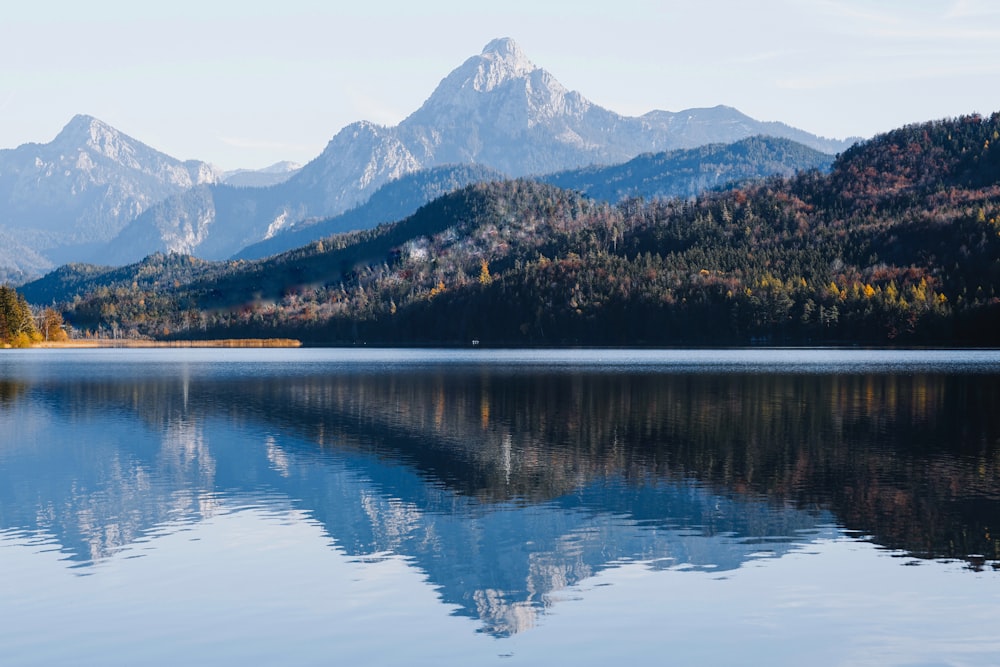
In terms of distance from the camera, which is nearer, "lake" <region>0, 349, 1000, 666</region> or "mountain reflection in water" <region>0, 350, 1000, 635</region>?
"lake" <region>0, 349, 1000, 666</region>

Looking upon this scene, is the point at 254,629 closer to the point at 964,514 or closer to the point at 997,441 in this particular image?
the point at 964,514

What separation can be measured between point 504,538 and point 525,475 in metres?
13.4

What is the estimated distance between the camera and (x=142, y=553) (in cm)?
3622

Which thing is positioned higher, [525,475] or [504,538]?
[525,475]

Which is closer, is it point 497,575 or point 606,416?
point 497,575

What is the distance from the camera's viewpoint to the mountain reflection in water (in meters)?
36.7

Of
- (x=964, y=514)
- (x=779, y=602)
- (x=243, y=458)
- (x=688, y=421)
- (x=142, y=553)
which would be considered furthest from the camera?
(x=688, y=421)

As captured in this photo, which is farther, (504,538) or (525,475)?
(525,475)

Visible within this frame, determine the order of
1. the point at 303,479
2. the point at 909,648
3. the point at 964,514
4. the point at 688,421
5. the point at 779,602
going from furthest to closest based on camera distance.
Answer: the point at 688,421 → the point at 303,479 → the point at 964,514 → the point at 779,602 → the point at 909,648

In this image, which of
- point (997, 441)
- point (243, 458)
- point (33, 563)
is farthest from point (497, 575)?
point (997, 441)

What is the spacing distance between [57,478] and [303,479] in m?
12.4

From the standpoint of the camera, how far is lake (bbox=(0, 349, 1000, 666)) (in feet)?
88.1

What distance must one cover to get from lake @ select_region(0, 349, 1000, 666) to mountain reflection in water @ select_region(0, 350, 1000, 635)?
0.21 m

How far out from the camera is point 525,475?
5162 cm
